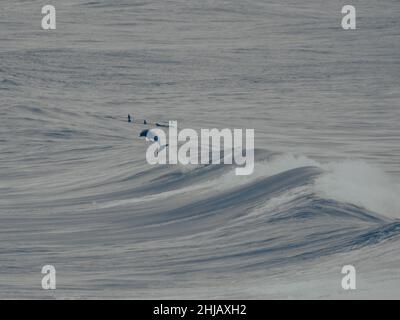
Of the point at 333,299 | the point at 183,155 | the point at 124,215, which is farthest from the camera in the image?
the point at 183,155

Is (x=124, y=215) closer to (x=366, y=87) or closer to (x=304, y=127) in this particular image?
(x=304, y=127)

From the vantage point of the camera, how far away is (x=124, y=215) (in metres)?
22.6

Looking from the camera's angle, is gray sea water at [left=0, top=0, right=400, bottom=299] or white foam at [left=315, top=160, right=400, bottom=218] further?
white foam at [left=315, top=160, right=400, bottom=218]

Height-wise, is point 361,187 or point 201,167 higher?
point 201,167

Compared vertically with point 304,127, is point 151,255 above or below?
below

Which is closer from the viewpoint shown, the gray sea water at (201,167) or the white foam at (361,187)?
the gray sea water at (201,167)

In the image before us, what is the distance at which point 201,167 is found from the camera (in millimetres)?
26094

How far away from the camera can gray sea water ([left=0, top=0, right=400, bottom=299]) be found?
18.5 meters

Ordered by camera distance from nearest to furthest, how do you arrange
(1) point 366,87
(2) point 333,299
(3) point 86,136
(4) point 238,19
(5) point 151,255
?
(2) point 333,299
(5) point 151,255
(3) point 86,136
(1) point 366,87
(4) point 238,19

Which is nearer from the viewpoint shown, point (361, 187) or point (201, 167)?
point (361, 187)

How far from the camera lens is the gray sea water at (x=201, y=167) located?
18516 mm
